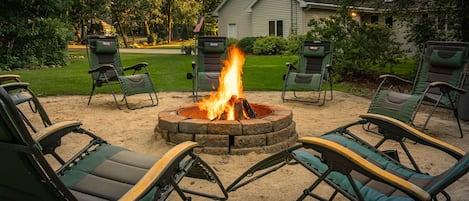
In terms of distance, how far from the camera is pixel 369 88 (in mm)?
9289

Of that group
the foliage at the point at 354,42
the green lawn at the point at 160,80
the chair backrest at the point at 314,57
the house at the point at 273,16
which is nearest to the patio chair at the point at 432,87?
the chair backrest at the point at 314,57

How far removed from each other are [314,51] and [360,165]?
5772 mm

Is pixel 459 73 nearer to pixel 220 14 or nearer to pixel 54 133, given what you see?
pixel 54 133

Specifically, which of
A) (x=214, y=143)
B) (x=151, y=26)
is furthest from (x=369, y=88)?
(x=151, y=26)

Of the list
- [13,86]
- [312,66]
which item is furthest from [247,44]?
[13,86]

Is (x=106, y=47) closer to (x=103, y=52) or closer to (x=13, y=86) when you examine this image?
(x=103, y=52)

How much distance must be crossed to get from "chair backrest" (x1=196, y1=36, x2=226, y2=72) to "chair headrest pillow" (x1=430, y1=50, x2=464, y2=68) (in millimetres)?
3660

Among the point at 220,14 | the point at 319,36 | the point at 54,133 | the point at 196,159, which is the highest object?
the point at 220,14

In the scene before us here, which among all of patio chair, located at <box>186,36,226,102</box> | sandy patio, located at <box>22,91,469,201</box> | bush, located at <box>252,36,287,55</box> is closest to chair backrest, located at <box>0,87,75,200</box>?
sandy patio, located at <box>22,91,469,201</box>

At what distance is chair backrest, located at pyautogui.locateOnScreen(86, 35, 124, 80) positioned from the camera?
24.3 ft

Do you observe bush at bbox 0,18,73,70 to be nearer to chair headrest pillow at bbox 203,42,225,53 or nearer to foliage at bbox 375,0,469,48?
chair headrest pillow at bbox 203,42,225,53

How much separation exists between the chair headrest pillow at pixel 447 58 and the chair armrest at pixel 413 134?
2906 millimetres

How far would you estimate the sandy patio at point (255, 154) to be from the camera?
11.2 ft

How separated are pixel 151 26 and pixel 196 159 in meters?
37.1
